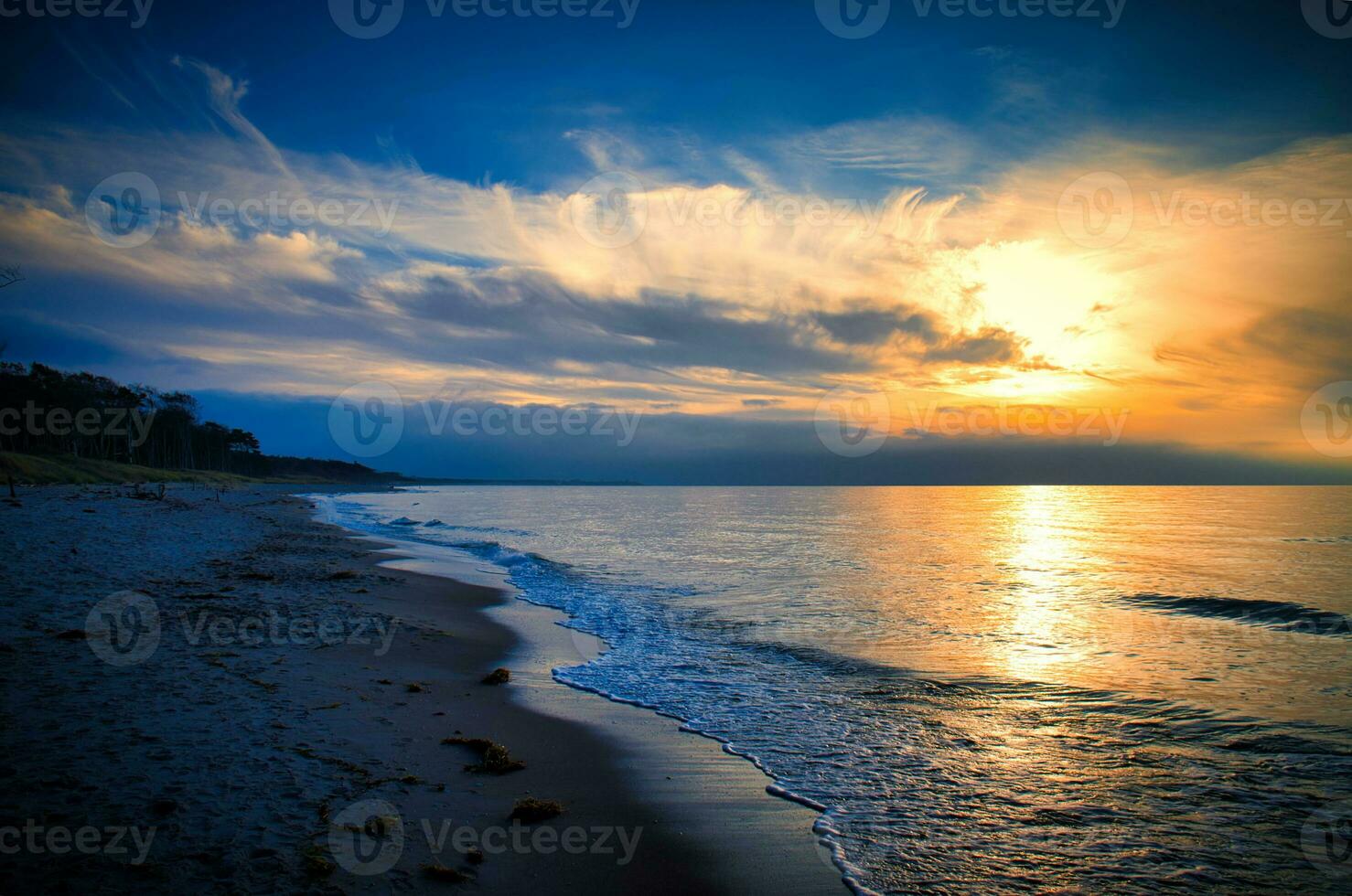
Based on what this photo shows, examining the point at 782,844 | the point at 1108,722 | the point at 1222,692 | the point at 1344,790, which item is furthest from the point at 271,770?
the point at 1222,692

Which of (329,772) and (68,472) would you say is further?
(68,472)

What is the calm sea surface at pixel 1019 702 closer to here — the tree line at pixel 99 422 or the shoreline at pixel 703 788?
the shoreline at pixel 703 788

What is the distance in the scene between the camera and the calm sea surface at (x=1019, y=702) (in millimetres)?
6508

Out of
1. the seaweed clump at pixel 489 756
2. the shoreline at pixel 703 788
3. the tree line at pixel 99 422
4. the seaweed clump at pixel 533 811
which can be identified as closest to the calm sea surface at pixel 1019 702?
the shoreline at pixel 703 788

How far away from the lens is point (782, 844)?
6.42m

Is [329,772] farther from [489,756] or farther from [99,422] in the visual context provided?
[99,422]

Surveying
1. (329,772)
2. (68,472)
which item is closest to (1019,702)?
(329,772)

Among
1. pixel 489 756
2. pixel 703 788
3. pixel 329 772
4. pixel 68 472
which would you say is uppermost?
pixel 68 472

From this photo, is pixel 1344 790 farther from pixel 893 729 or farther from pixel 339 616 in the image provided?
pixel 339 616

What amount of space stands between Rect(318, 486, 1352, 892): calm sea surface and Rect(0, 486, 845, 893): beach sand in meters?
1.29

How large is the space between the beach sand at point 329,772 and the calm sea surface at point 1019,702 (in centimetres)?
129

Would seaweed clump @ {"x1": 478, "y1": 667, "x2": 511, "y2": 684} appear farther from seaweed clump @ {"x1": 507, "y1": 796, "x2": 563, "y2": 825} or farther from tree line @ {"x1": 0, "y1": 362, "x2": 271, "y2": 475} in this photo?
tree line @ {"x1": 0, "y1": 362, "x2": 271, "y2": 475}

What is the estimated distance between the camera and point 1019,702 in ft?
36.9

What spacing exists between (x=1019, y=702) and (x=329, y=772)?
35.8 feet
